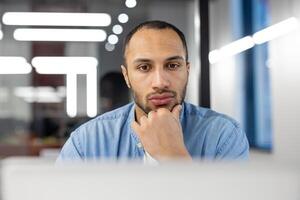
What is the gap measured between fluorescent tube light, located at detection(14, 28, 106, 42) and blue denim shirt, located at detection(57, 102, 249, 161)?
1354 millimetres

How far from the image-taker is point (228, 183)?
1.20 ft

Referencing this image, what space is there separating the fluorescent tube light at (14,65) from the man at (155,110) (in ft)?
5.70

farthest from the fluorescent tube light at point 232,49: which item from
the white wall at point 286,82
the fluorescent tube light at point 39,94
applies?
the fluorescent tube light at point 39,94

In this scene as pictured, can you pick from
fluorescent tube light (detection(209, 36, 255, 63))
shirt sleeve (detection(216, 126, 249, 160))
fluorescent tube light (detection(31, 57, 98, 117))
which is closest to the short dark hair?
shirt sleeve (detection(216, 126, 249, 160))

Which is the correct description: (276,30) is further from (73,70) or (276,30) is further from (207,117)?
(207,117)

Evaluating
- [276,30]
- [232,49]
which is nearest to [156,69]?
[232,49]

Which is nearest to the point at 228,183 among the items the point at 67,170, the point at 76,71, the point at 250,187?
the point at 250,187

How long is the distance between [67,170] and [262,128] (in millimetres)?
2872

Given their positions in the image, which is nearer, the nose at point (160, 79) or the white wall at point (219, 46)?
the nose at point (160, 79)

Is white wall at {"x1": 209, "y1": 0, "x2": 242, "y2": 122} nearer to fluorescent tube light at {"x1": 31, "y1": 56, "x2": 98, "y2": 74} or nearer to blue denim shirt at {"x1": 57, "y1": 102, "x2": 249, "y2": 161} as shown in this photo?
blue denim shirt at {"x1": 57, "y1": 102, "x2": 249, "y2": 161}

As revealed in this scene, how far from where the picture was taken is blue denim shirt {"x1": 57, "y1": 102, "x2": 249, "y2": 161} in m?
1.16

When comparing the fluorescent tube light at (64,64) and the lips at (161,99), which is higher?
the fluorescent tube light at (64,64)

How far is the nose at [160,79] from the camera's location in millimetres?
1152

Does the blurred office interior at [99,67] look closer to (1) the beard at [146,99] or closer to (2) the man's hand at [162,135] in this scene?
(1) the beard at [146,99]
